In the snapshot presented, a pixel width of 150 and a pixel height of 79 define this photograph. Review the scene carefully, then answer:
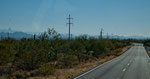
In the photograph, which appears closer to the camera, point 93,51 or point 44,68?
point 44,68

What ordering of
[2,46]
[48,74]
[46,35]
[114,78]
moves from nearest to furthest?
1. [114,78]
2. [48,74]
3. [2,46]
4. [46,35]

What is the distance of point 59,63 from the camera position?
2411 centimetres

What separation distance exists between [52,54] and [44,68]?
10.3 m

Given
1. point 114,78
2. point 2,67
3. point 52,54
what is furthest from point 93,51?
point 114,78

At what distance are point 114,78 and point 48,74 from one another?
248 inches

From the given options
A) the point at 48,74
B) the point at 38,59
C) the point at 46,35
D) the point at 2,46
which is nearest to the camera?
the point at 48,74

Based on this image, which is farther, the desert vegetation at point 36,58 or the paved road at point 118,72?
the desert vegetation at point 36,58

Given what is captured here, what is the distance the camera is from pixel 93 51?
41.4m

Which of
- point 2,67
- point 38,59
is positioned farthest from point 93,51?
point 2,67

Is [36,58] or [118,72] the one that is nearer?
[118,72]

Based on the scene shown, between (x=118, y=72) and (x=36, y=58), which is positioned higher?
(x=36, y=58)

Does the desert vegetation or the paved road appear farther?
the desert vegetation

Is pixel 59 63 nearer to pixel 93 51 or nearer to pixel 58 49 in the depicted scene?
pixel 58 49

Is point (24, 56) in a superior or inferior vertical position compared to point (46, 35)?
inferior
